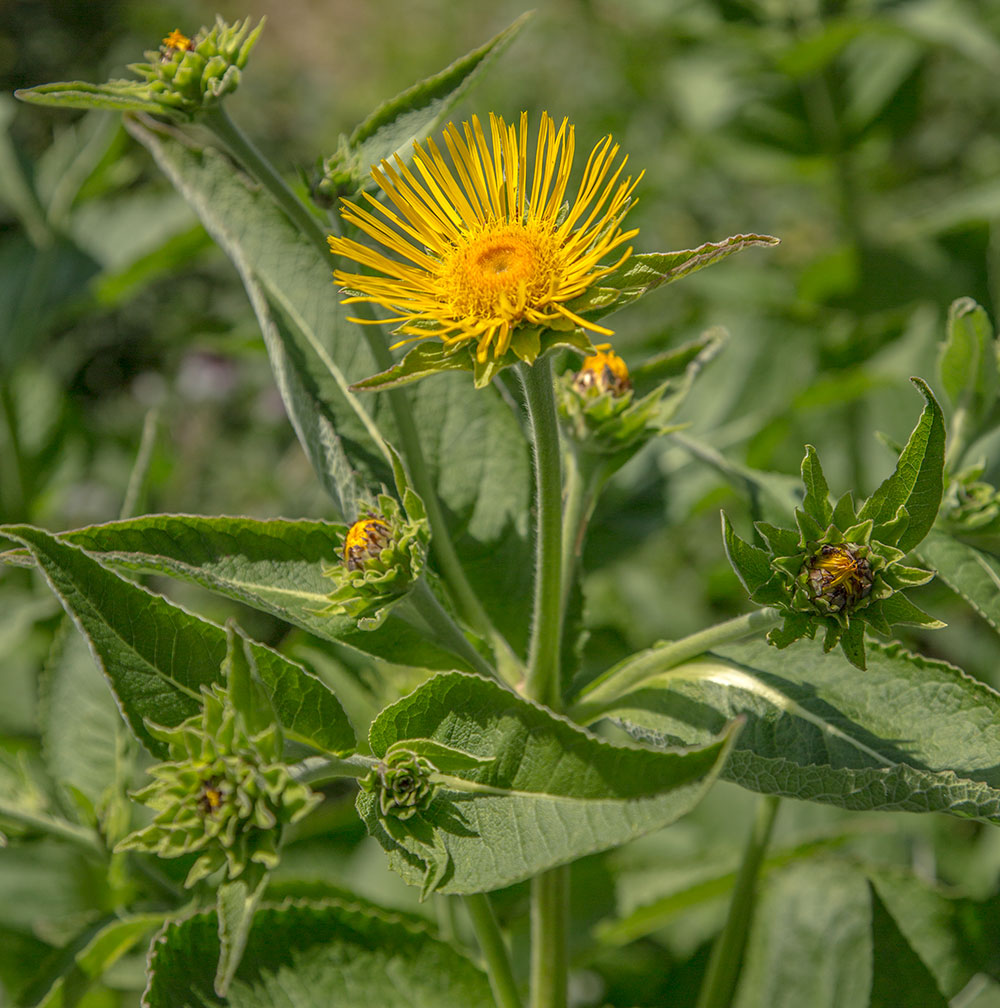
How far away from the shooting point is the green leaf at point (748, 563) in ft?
3.22

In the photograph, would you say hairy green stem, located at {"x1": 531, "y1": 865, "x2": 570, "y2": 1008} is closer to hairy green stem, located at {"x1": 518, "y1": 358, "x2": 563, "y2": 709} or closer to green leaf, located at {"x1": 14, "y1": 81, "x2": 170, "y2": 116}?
hairy green stem, located at {"x1": 518, "y1": 358, "x2": 563, "y2": 709}

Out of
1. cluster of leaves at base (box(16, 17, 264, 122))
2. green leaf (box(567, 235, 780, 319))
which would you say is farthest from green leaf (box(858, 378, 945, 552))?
cluster of leaves at base (box(16, 17, 264, 122))

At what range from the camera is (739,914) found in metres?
1.47

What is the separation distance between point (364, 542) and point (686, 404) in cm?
166

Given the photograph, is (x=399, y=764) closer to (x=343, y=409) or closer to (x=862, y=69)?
(x=343, y=409)

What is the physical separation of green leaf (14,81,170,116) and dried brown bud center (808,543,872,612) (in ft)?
2.82

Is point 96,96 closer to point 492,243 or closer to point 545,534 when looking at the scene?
point 492,243

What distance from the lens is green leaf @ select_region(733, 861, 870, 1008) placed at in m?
1.62

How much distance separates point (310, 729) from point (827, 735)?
21.3 inches

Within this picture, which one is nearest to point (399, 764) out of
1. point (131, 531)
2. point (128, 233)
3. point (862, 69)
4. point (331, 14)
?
point (131, 531)

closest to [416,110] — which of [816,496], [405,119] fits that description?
[405,119]

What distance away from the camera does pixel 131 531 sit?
112 centimetres

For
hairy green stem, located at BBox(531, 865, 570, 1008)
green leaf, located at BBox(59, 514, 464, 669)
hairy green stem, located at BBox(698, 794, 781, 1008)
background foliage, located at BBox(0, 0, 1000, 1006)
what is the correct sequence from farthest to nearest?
background foliage, located at BBox(0, 0, 1000, 1006), hairy green stem, located at BBox(698, 794, 781, 1008), hairy green stem, located at BBox(531, 865, 570, 1008), green leaf, located at BBox(59, 514, 464, 669)

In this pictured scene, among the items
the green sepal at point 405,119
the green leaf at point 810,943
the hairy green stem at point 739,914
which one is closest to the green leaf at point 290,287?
the green sepal at point 405,119
